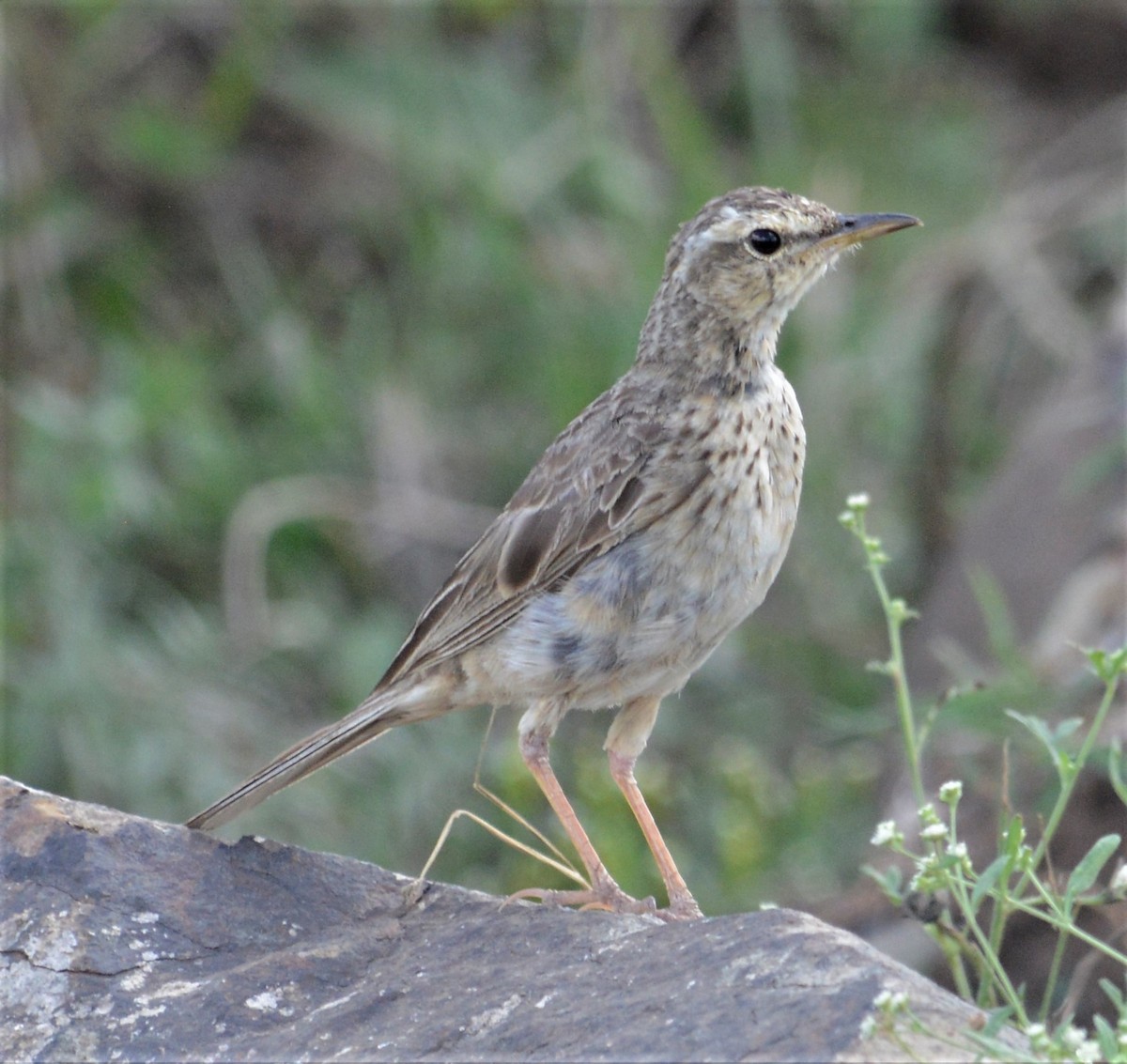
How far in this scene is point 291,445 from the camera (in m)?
9.33

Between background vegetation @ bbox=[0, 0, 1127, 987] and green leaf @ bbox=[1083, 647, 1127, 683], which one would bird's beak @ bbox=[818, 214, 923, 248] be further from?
background vegetation @ bbox=[0, 0, 1127, 987]

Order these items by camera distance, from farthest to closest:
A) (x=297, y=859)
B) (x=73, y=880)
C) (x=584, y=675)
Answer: (x=584, y=675) → (x=297, y=859) → (x=73, y=880)

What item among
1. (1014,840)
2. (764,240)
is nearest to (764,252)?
(764,240)

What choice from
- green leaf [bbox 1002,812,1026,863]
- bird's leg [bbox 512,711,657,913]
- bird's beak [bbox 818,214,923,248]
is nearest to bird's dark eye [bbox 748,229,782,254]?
bird's beak [bbox 818,214,923,248]

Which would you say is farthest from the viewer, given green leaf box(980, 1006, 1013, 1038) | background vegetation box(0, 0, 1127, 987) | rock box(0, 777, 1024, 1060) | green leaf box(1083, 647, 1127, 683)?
background vegetation box(0, 0, 1127, 987)

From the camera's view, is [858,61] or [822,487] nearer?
[822,487]

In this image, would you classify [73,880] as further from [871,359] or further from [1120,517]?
[871,359]

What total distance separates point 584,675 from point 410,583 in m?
4.53

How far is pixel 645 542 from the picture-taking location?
4.81 m

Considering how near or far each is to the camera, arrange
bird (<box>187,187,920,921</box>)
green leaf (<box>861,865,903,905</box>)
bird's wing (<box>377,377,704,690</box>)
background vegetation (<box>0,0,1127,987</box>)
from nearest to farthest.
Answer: green leaf (<box>861,865,903,905</box>) < bird (<box>187,187,920,921</box>) < bird's wing (<box>377,377,704,690</box>) < background vegetation (<box>0,0,1127,987</box>)

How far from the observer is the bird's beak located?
16.6ft

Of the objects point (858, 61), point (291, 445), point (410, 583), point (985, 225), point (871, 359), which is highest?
point (858, 61)

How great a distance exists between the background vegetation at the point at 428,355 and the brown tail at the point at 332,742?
2.35 meters

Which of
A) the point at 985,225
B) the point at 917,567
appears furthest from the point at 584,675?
the point at 985,225
